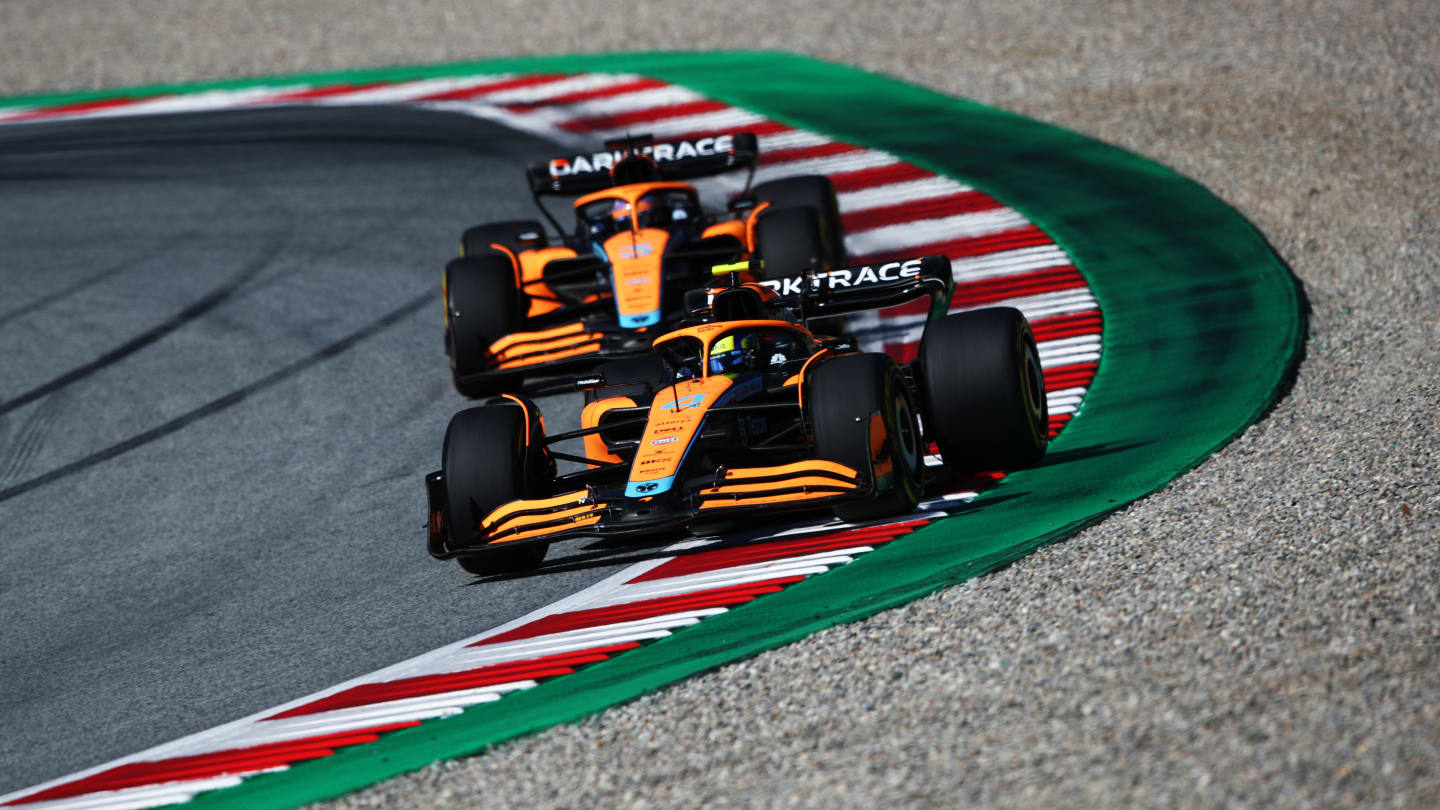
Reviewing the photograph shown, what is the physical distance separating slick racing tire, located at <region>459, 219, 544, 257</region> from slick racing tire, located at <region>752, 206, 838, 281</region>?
1.96 meters

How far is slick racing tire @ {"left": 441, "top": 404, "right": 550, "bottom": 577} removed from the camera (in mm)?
8055

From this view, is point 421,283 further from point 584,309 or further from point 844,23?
point 844,23

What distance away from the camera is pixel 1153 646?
230 inches

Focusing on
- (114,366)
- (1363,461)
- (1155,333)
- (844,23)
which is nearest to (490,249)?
(114,366)

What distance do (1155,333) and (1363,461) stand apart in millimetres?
3744

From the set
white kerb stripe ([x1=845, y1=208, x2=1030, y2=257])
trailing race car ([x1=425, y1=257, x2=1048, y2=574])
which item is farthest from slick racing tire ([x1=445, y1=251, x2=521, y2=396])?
white kerb stripe ([x1=845, y1=208, x2=1030, y2=257])

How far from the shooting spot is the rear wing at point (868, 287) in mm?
9406

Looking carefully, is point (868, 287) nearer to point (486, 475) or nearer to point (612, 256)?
point (486, 475)

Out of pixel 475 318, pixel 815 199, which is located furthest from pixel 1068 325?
pixel 475 318

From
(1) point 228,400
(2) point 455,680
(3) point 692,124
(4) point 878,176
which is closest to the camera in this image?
(2) point 455,680

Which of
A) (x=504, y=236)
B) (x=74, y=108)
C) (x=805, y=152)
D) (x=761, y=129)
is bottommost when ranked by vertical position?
(x=504, y=236)

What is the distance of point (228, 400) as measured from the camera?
41.7ft

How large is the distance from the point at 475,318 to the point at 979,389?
474 cm

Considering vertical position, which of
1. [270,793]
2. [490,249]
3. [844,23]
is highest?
[844,23]
